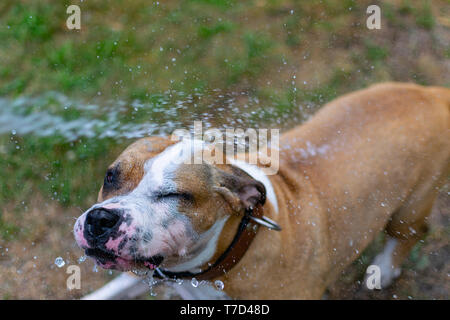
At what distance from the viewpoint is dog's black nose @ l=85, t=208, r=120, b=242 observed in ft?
8.59

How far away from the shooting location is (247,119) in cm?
525

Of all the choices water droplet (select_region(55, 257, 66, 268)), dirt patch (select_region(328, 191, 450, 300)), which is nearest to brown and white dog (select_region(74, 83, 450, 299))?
dirt patch (select_region(328, 191, 450, 300))

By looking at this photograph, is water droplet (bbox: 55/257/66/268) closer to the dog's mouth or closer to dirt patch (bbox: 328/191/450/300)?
the dog's mouth

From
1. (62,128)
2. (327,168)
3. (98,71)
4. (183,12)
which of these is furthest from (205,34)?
(327,168)

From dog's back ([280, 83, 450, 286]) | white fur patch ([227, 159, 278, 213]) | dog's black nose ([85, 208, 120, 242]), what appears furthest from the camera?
dog's back ([280, 83, 450, 286])

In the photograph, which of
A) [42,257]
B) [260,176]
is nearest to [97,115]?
[42,257]

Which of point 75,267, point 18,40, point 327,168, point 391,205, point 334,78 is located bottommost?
point 75,267

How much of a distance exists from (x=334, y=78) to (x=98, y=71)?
282 cm

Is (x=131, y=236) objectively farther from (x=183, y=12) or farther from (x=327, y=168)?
(x=183, y=12)

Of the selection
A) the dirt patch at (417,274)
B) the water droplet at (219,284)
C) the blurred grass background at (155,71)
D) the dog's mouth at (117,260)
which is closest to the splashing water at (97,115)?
the blurred grass background at (155,71)

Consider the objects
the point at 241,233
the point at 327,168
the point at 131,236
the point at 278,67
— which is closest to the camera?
the point at 131,236

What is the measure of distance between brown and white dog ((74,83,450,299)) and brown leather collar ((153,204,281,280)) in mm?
43

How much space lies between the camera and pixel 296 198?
3574 millimetres

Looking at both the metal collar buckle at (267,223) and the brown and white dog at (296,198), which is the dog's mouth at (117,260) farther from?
the metal collar buckle at (267,223)
